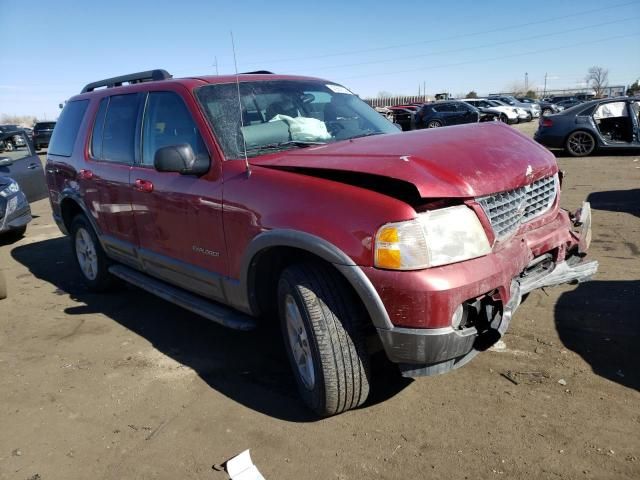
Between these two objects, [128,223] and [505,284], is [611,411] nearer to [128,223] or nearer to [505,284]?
[505,284]

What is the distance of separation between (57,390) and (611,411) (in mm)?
3464

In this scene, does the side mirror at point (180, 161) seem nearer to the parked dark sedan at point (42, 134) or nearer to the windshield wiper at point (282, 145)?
the windshield wiper at point (282, 145)

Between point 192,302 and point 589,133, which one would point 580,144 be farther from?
point 192,302

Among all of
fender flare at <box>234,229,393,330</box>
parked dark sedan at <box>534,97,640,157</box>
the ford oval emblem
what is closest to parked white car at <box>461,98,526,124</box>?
parked dark sedan at <box>534,97,640,157</box>

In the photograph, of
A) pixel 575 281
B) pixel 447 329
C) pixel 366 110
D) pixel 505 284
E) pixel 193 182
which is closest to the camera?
pixel 447 329

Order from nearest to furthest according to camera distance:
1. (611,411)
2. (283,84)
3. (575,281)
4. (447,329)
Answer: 1. (447,329)
2. (611,411)
3. (575,281)
4. (283,84)

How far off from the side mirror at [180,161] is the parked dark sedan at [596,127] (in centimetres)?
1207

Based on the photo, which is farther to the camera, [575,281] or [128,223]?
[128,223]

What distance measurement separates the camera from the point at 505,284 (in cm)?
256

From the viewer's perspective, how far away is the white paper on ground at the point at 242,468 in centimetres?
250

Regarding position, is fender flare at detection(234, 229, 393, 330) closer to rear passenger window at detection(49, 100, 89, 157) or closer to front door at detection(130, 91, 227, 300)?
front door at detection(130, 91, 227, 300)

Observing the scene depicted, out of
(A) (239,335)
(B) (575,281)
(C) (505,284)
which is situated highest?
(C) (505,284)

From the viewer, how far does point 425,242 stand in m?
2.39

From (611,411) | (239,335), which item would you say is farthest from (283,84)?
(611,411)
